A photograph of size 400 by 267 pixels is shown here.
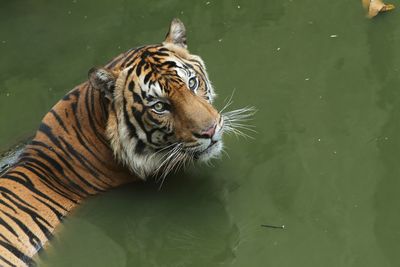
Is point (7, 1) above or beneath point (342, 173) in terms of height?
above

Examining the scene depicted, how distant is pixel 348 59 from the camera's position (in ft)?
15.4

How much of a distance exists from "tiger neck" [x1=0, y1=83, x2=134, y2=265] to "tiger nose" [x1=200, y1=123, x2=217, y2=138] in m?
0.58

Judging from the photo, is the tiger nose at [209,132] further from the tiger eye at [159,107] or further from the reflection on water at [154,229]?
the reflection on water at [154,229]

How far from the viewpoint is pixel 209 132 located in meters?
3.60

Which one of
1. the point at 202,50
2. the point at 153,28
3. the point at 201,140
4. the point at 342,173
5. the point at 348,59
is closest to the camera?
the point at 201,140

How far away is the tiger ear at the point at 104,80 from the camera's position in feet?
12.1

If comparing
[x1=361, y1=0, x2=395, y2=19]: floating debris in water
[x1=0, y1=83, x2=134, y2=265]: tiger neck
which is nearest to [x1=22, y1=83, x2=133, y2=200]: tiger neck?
[x1=0, y1=83, x2=134, y2=265]: tiger neck

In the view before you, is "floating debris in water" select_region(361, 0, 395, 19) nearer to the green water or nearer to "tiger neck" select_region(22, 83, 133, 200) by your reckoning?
the green water

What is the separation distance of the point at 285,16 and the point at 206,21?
594 mm

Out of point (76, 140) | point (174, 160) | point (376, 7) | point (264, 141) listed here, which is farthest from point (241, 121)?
point (376, 7)

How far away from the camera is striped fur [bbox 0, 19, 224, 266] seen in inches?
144

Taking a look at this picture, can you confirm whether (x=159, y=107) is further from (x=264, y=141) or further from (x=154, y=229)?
(x=264, y=141)

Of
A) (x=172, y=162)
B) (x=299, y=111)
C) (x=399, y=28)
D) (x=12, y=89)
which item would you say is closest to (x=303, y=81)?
(x=299, y=111)

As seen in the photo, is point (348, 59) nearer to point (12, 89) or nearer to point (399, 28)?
point (399, 28)
